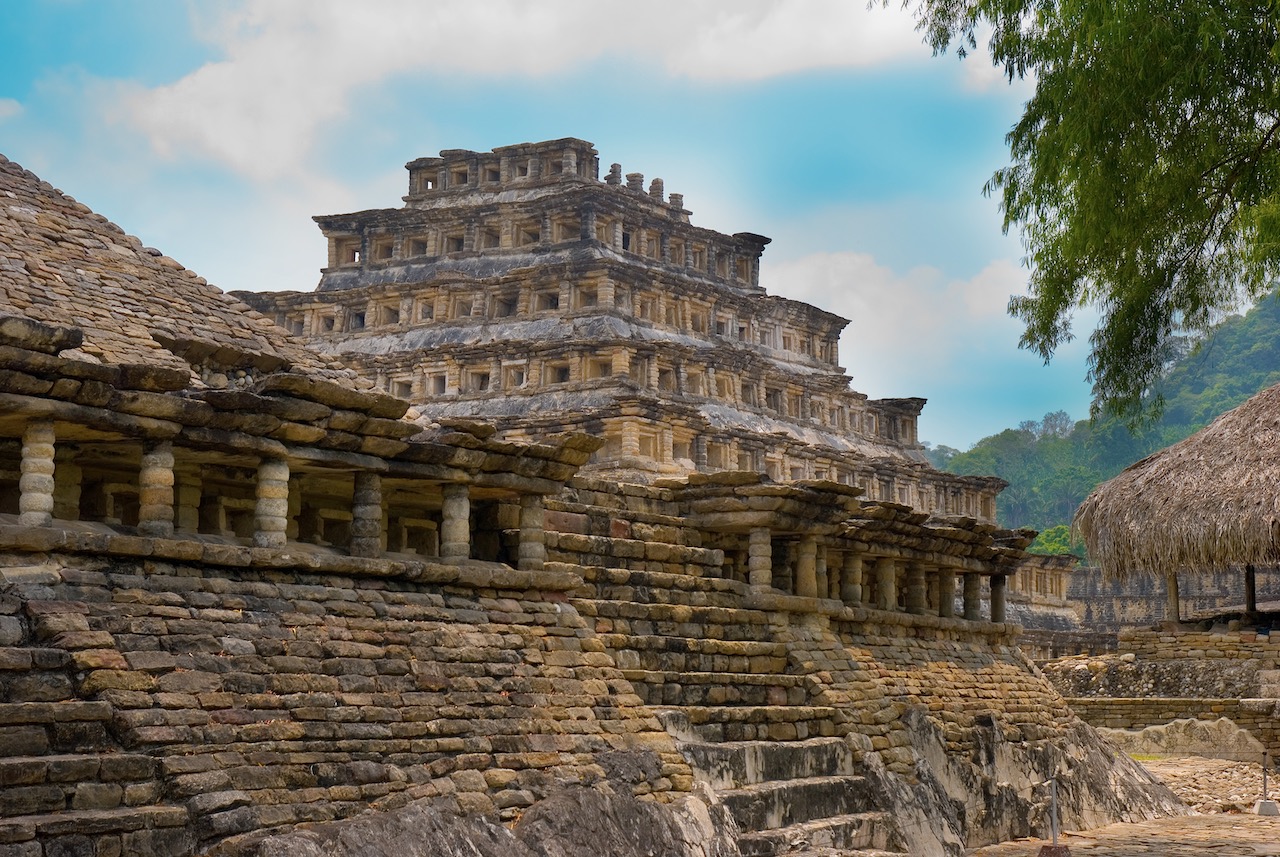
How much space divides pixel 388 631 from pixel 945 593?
11.5 meters

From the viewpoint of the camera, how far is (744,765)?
13.6 m

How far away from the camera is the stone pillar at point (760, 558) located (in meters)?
16.6

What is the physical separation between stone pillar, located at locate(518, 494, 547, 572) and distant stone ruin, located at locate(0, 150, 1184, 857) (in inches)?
1.3

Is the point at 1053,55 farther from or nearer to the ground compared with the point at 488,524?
farther from the ground

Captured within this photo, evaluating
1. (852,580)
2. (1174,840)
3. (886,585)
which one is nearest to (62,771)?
(852,580)

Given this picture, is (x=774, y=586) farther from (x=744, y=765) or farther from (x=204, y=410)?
(x=204, y=410)

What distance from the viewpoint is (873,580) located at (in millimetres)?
19766

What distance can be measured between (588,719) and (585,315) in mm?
27352

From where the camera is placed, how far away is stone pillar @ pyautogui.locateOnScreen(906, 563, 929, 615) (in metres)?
20.2

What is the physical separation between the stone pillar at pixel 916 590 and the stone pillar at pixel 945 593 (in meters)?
0.80

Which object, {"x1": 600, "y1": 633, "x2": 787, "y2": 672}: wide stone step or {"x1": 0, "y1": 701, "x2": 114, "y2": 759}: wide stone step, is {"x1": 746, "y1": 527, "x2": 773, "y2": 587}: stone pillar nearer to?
{"x1": 600, "y1": 633, "x2": 787, "y2": 672}: wide stone step

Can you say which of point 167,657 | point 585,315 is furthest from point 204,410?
point 585,315

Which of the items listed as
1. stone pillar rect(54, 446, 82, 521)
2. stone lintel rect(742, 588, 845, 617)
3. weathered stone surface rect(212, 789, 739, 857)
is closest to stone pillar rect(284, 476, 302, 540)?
stone pillar rect(54, 446, 82, 521)

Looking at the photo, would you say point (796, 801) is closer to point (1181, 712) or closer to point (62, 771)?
point (62, 771)
